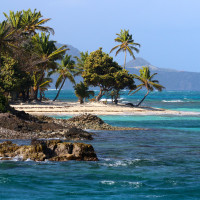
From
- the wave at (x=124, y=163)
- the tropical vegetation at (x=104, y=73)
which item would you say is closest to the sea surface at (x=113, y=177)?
the wave at (x=124, y=163)

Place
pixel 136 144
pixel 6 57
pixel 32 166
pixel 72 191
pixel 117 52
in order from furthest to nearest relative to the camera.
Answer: pixel 117 52
pixel 6 57
pixel 136 144
pixel 32 166
pixel 72 191

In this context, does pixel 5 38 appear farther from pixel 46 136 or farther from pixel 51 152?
pixel 51 152

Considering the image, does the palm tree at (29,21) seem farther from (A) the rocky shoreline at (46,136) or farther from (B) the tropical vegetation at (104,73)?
(A) the rocky shoreline at (46,136)

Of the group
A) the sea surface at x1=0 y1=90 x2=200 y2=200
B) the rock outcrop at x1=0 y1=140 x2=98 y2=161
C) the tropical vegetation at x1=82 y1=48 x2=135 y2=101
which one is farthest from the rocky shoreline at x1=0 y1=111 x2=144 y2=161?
the tropical vegetation at x1=82 y1=48 x2=135 y2=101

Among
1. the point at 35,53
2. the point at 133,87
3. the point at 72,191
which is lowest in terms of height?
the point at 72,191

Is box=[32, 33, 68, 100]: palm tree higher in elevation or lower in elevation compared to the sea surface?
higher

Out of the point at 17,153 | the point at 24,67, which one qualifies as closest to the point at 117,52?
the point at 24,67

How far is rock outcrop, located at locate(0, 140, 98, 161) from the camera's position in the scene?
1881 cm

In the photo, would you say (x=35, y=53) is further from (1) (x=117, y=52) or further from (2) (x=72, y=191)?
(2) (x=72, y=191)

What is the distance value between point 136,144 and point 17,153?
8219 millimetres

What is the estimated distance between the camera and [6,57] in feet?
217

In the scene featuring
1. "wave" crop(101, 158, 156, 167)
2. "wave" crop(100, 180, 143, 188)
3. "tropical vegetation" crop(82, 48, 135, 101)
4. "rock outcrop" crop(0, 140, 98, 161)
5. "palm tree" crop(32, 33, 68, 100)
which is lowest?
"wave" crop(100, 180, 143, 188)

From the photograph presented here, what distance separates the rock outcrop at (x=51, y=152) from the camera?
18.8m

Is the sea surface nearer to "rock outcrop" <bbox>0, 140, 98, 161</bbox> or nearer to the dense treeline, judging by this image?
"rock outcrop" <bbox>0, 140, 98, 161</bbox>
